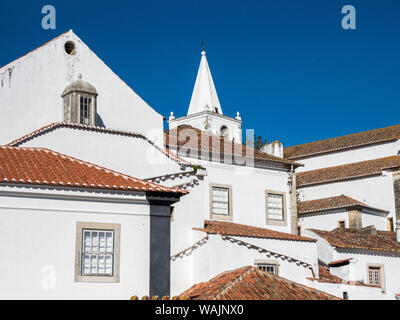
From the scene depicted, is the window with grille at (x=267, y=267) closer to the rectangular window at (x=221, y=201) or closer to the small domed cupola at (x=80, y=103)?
the rectangular window at (x=221, y=201)

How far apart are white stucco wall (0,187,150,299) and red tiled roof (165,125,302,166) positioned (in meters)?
12.0

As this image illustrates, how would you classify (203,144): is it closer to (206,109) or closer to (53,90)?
(53,90)

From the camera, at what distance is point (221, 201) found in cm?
3039

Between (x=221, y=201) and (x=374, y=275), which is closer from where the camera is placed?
(x=221, y=201)

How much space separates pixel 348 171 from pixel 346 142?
5366 millimetres

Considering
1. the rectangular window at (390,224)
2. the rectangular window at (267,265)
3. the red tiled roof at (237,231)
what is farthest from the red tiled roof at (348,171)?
the rectangular window at (267,265)

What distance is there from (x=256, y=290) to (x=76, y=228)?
19.2ft

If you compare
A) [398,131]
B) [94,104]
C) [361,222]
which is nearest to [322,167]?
[398,131]

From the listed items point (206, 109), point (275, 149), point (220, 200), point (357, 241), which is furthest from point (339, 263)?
point (206, 109)

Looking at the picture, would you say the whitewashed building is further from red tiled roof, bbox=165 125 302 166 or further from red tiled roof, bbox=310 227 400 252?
red tiled roof, bbox=310 227 400 252

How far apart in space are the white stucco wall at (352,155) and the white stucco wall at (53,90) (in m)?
27.4
